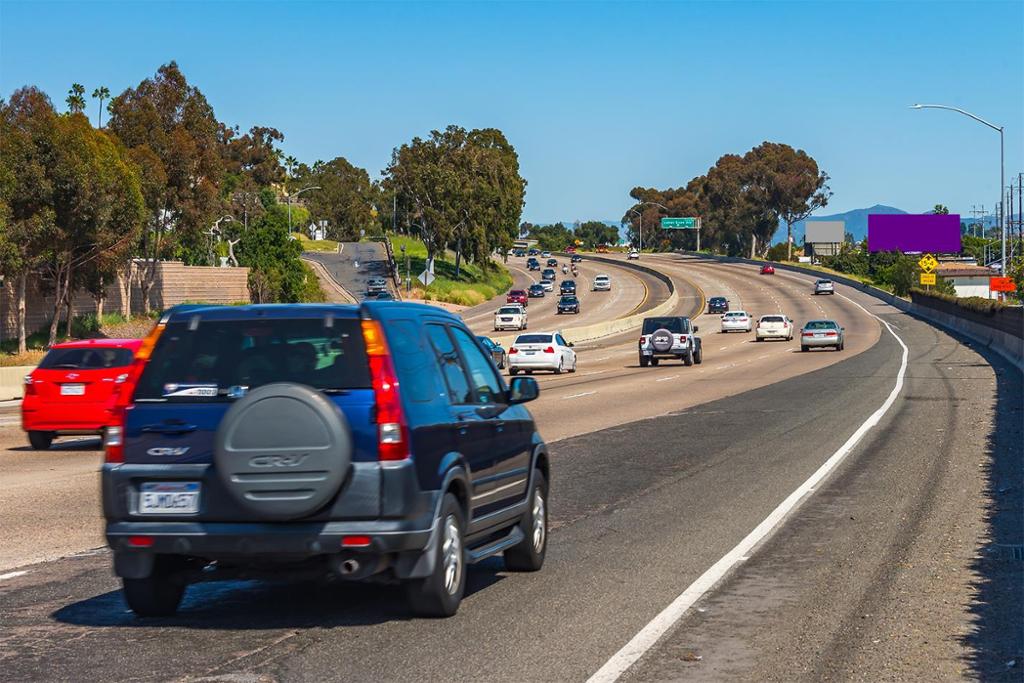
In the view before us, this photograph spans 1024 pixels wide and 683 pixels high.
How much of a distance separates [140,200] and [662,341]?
27074 mm

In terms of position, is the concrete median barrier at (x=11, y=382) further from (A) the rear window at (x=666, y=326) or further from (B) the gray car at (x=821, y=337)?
(B) the gray car at (x=821, y=337)

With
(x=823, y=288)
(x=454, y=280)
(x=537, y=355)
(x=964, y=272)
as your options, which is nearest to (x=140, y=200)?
(x=537, y=355)

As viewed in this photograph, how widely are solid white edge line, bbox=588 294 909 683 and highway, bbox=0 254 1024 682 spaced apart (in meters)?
0.03

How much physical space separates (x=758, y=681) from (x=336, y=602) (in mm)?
3050

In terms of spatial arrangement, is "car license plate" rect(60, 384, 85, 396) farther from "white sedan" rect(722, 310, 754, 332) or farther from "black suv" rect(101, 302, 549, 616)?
"white sedan" rect(722, 310, 754, 332)

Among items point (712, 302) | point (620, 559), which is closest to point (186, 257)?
point (712, 302)

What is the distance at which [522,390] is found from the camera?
944 cm

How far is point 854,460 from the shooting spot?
17.8 m

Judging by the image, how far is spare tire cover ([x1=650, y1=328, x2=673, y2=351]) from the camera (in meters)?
47.2

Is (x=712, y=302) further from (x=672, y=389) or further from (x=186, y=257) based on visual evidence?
(x=672, y=389)

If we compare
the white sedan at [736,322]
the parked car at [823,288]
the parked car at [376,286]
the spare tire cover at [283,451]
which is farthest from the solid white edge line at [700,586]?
the parked car at [823,288]

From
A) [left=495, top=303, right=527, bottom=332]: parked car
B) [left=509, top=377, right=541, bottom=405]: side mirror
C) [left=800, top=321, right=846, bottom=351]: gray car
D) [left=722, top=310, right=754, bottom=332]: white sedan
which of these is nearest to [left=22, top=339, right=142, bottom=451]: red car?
[left=509, top=377, right=541, bottom=405]: side mirror

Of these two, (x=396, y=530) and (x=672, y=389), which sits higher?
(x=396, y=530)

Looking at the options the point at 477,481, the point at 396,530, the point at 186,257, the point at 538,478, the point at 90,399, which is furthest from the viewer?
the point at 186,257
